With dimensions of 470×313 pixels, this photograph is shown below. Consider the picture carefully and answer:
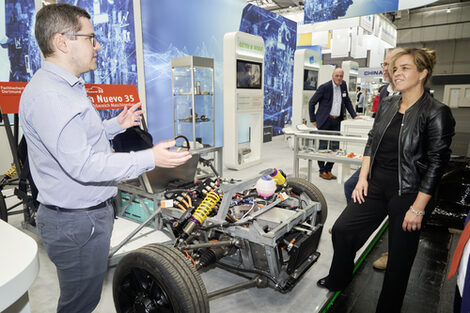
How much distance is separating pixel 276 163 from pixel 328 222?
10.8ft

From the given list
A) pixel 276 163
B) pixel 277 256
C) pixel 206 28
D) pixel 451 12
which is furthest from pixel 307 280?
pixel 451 12

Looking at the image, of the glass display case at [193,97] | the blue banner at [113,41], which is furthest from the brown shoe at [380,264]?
the blue banner at [113,41]

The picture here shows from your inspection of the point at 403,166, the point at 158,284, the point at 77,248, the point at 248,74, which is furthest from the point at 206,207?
the point at 248,74

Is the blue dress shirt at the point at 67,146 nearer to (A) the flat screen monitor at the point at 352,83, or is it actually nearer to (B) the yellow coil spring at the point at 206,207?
(B) the yellow coil spring at the point at 206,207

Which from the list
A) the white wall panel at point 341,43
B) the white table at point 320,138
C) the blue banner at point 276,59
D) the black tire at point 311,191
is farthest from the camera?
the white wall panel at point 341,43

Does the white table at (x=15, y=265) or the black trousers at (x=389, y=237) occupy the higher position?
the white table at (x=15, y=265)

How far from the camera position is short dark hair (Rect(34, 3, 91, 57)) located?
4.09 feet

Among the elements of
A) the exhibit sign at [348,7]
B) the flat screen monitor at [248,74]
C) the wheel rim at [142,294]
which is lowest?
the wheel rim at [142,294]

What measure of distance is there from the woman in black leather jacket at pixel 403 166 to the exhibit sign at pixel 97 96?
8.42 feet

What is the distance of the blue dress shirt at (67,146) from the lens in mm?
1161

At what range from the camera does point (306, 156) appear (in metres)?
4.29

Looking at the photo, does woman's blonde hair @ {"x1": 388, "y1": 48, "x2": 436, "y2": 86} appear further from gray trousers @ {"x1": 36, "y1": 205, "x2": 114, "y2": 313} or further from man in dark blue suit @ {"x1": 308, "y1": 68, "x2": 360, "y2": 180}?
man in dark blue suit @ {"x1": 308, "y1": 68, "x2": 360, "y2": 180}

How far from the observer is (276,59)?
1105 cm

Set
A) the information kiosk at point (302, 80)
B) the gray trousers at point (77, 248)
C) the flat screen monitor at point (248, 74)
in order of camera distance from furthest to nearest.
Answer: the information kiosk at point (302, 80) < the flat screen monitor at point (248, 74) < the gray trousers at point (77, 248)
